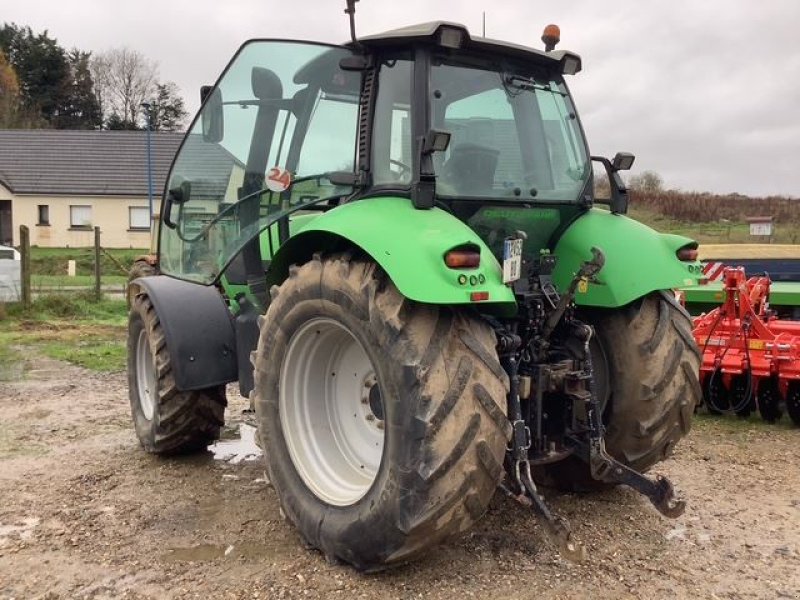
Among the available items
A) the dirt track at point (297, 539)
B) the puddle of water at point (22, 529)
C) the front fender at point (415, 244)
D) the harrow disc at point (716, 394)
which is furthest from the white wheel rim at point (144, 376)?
the harrow disc at point (716, 394)

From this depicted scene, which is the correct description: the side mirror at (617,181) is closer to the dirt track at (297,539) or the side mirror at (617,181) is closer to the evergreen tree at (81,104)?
the dirt track at (297,539)

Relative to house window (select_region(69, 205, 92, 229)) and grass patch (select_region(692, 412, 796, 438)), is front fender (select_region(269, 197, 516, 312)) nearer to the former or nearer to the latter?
grass patch (select_region(692, 412, 796, 438))

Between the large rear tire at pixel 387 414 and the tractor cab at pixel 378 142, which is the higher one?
the tractor cab at pixel 378 142

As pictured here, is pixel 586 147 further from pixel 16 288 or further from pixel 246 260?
pixel 16 288

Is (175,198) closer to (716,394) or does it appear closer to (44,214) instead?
(716,394)

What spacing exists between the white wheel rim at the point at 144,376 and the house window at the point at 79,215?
29.1 meters

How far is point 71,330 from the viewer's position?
36.0 ft

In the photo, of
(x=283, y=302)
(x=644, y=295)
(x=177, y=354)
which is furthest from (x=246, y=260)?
(x=644, y=295)

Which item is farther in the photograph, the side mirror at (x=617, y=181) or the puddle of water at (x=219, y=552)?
the side mirror at (x=617, y=181)

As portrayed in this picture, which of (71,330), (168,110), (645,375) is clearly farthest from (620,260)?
(168,110)

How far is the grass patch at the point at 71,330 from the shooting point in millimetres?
8797

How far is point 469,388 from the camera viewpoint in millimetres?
2869

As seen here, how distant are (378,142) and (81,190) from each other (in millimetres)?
31295

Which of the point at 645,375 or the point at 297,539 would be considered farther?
the point at 645,375
